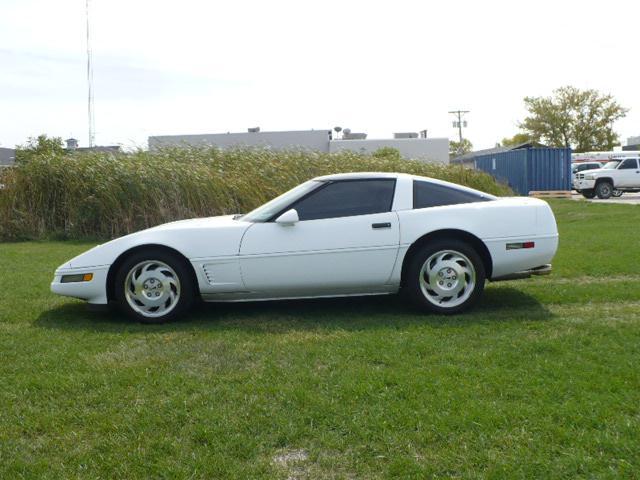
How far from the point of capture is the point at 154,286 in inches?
223

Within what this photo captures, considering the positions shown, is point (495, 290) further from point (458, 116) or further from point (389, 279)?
point (458, 116)

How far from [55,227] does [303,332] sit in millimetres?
10462

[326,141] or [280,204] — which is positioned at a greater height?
[326,141]

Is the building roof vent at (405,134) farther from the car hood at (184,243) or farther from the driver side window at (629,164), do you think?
the car hood at (184,243)

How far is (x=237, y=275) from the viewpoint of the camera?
558 centimetres

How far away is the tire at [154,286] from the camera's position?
5609mm

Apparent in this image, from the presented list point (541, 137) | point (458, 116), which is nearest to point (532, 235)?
point (541, 137)

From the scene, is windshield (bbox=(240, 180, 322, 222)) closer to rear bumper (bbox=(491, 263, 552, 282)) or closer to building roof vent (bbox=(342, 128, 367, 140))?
rear bumper (bbox=(491, 263, 552, 282))

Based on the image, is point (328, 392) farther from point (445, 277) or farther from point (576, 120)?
point (576, 120)

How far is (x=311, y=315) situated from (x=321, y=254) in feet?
1.98

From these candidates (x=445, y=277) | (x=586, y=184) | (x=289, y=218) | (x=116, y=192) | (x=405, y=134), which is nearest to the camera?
(x=289, y=218)

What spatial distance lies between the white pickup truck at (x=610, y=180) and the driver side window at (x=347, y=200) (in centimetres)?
2277

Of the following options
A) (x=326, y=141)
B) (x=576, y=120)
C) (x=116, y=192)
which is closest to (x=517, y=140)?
(x=576, y=120)

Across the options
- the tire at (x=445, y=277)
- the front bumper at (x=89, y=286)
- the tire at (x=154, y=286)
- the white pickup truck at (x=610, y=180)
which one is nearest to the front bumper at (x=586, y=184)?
the white pickup truck at (x=610, y=180)
